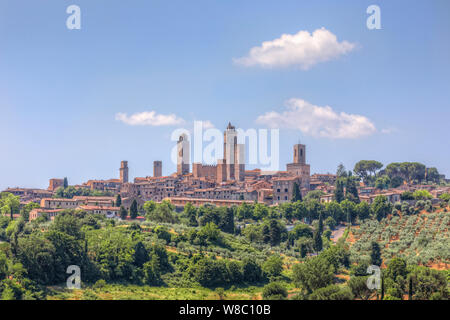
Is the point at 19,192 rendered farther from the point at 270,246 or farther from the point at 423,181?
the point at 423,181

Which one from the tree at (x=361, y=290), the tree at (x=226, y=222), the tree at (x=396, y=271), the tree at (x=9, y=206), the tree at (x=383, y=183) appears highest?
the tree at (x=383, y=183)

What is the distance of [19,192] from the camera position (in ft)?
258

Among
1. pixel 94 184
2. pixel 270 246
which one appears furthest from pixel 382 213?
pixel 94 184

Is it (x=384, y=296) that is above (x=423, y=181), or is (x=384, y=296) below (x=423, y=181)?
below

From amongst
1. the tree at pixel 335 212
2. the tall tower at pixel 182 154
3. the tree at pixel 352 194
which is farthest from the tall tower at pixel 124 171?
the tree at pixel 335 212

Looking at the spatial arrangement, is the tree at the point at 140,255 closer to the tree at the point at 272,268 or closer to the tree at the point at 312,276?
the tree at the point at 272,268

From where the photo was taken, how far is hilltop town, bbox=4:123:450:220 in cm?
6888

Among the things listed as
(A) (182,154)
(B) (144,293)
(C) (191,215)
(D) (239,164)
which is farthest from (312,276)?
(A) (182,154)

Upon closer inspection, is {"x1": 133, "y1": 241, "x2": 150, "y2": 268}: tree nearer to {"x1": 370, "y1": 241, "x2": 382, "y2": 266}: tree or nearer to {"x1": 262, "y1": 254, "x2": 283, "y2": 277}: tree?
{"x1": 262, "y1": 254, "x2": 283, "y2": 277}: tree

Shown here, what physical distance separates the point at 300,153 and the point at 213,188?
60.2 feet

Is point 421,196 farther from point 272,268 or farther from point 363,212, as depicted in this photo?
point 272,268

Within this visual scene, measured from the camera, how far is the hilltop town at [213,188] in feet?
226

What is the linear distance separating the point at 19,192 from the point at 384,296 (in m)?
61.8
